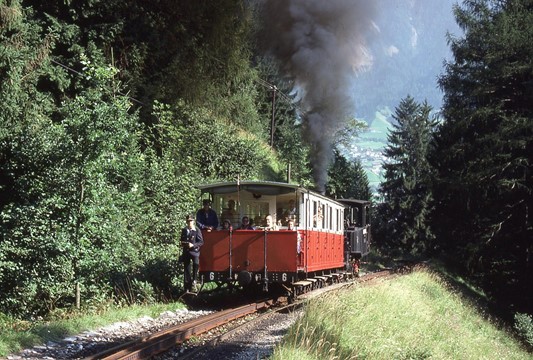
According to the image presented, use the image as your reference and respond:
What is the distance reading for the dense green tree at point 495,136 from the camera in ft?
84.3

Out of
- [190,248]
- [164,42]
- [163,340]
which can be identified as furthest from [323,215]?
[164,42]

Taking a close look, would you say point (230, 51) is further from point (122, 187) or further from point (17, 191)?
point (17, 191)

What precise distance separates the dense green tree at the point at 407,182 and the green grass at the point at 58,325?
4107 centimetres

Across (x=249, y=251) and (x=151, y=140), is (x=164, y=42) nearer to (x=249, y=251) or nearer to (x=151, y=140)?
(x=151, y=140)

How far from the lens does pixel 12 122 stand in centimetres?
1504

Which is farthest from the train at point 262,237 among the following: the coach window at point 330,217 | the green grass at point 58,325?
the coach window at point 330,217

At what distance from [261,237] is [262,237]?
2 centimetres

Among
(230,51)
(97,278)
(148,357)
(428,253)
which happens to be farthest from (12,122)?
(428,253)

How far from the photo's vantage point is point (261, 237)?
48.3 ft

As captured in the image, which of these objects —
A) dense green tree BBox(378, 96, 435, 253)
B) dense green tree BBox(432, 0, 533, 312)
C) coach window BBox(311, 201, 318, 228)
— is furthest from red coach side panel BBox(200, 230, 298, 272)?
dense green tree BBox(378, 96, 435, 253)

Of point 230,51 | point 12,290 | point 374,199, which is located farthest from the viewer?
point 374,199

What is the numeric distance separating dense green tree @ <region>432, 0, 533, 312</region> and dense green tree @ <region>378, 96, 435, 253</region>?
72.6 ft

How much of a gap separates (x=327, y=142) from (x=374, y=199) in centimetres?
4548

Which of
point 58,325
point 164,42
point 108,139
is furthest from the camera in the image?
point 164,42
